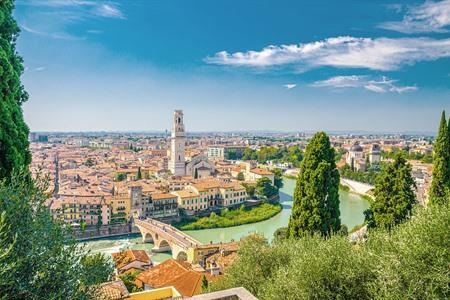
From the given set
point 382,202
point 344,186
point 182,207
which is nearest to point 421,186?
point 344,186

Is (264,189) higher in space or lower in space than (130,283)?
lower

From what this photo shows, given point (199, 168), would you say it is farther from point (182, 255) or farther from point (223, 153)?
point (223, 153)

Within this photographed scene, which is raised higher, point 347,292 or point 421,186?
point 347,292

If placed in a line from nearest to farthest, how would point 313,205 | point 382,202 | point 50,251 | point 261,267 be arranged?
point 50,251 → point 261,267 → point 313,205 → point 382,202

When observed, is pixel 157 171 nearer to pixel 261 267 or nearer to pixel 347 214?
pixel 347 214

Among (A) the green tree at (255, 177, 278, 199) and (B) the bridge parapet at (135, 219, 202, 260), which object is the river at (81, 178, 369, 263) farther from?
(A) the green tree at (255, 177, 278, 199)

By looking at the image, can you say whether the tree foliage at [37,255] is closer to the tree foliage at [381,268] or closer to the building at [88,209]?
the tree foliage at [381,268]

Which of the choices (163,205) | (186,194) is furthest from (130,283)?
(186,194)

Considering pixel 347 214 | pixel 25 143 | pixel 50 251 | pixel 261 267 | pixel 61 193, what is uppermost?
pixel 25 143
